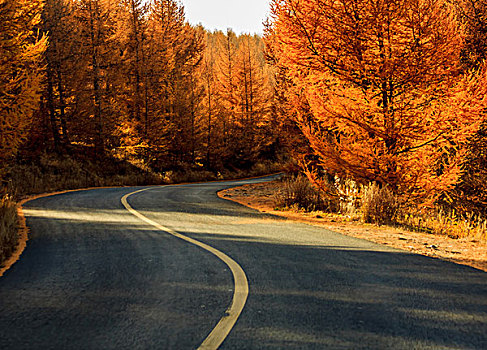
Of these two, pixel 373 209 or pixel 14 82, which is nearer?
pixel 373 209

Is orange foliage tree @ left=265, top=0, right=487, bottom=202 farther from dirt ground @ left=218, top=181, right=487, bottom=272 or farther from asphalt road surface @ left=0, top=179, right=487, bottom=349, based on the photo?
asphalt road surface @ left=0, top=179, right=487, bottom=349

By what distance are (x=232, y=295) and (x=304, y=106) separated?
13756mm

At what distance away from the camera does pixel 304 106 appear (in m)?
16.6

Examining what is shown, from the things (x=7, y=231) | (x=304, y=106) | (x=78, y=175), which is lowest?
(x=7, y=231)

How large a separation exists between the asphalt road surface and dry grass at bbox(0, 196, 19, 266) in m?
0.28

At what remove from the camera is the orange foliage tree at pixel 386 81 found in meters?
8.78

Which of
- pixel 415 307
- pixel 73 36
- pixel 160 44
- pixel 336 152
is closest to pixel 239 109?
pixel 160 44

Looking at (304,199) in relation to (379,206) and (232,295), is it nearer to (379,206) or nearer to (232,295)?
(379,206)

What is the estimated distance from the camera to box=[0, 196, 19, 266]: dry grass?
19.2 feet

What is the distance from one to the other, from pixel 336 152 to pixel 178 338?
306 inches

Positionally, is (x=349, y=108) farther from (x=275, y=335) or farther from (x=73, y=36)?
(x=73, y=36)

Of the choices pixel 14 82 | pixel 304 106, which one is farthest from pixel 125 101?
pixel 304 106

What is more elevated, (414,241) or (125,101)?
(125,101)

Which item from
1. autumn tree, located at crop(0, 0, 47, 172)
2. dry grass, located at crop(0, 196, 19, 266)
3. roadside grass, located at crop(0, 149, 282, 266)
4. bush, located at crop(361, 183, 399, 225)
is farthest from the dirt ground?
autumn tree, located at crop(0, 0, 47, 172)
